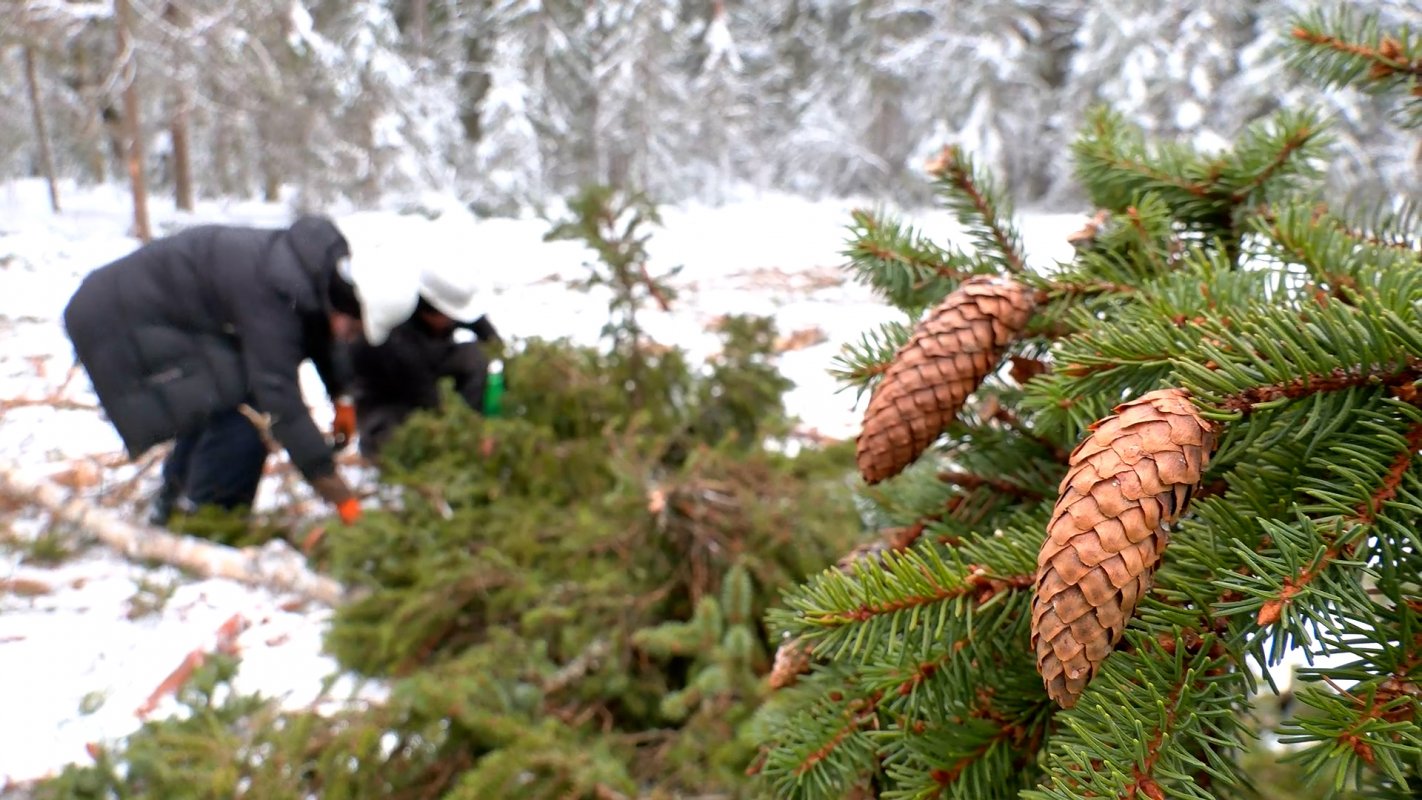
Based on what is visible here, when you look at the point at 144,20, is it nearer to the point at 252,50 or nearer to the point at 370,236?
the point at 252,50

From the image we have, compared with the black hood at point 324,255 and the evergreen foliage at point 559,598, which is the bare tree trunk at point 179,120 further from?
the evergreen foliage at point 559,598

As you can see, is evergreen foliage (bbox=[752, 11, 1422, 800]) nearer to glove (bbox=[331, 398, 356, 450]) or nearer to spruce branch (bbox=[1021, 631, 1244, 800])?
spruce branch (bbox=[1021, 631, 1244, 800])

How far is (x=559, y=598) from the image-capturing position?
2.82 metres

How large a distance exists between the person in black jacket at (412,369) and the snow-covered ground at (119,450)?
0.41 metres

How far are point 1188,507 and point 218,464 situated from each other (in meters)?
4.31

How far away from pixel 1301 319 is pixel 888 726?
0.49m

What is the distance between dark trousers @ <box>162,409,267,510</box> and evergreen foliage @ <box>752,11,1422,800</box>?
3685 millimetres

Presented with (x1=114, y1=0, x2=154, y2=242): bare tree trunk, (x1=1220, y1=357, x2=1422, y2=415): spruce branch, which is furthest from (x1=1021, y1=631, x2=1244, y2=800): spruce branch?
(x1=114, y1=0, x2=154, y2=242): bare tree trunk

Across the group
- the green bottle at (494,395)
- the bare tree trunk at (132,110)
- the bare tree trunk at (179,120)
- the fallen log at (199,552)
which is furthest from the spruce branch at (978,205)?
the bare tree trunk at (179,120)

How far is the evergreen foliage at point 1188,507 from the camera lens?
18.6 inches

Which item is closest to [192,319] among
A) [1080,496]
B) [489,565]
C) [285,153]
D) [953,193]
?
[489,565]

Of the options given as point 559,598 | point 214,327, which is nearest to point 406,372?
point 214,327

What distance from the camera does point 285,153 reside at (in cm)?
1525

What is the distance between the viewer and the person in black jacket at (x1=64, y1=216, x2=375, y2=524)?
3.51 m
